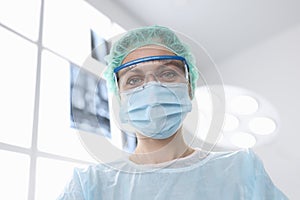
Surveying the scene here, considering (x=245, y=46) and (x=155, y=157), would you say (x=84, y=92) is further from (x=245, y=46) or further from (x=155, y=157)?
(x=245, y=46)

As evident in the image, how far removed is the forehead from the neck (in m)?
0.22

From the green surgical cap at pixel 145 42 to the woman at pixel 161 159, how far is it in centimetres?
1

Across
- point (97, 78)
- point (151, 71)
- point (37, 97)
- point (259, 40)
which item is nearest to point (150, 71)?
point (151, 71)

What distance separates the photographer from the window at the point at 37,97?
1.32 metres

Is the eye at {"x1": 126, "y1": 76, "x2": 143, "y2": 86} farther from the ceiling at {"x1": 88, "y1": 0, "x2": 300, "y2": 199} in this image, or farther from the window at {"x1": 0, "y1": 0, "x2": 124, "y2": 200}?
the ceiling at {"x1": 88, "y1": 0, "x2": 300, "y2": 199}

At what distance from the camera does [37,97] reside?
58.0 inches

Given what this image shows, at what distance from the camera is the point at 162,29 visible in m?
0.98

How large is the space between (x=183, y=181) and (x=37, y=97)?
881 mm

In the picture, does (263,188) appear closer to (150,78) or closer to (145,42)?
(150,78)

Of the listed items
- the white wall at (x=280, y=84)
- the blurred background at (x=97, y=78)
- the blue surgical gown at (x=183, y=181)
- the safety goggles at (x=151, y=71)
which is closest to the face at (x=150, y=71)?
the safety goggles at (x=151, y=71)

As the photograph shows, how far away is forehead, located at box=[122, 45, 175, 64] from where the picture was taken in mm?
890

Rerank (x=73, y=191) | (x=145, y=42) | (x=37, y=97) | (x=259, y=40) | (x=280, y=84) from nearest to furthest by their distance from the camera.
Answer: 1. (x=73, y=191)
2. (x=145, y=42)
3. (x=37, y=97)
4. (x=280, y=84)
5. (x=259, y=40)

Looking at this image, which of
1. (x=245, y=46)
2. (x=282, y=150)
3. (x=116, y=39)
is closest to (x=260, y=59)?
(x=245, y=46)

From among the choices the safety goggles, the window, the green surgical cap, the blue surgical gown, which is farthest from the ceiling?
the blue surgical gown
